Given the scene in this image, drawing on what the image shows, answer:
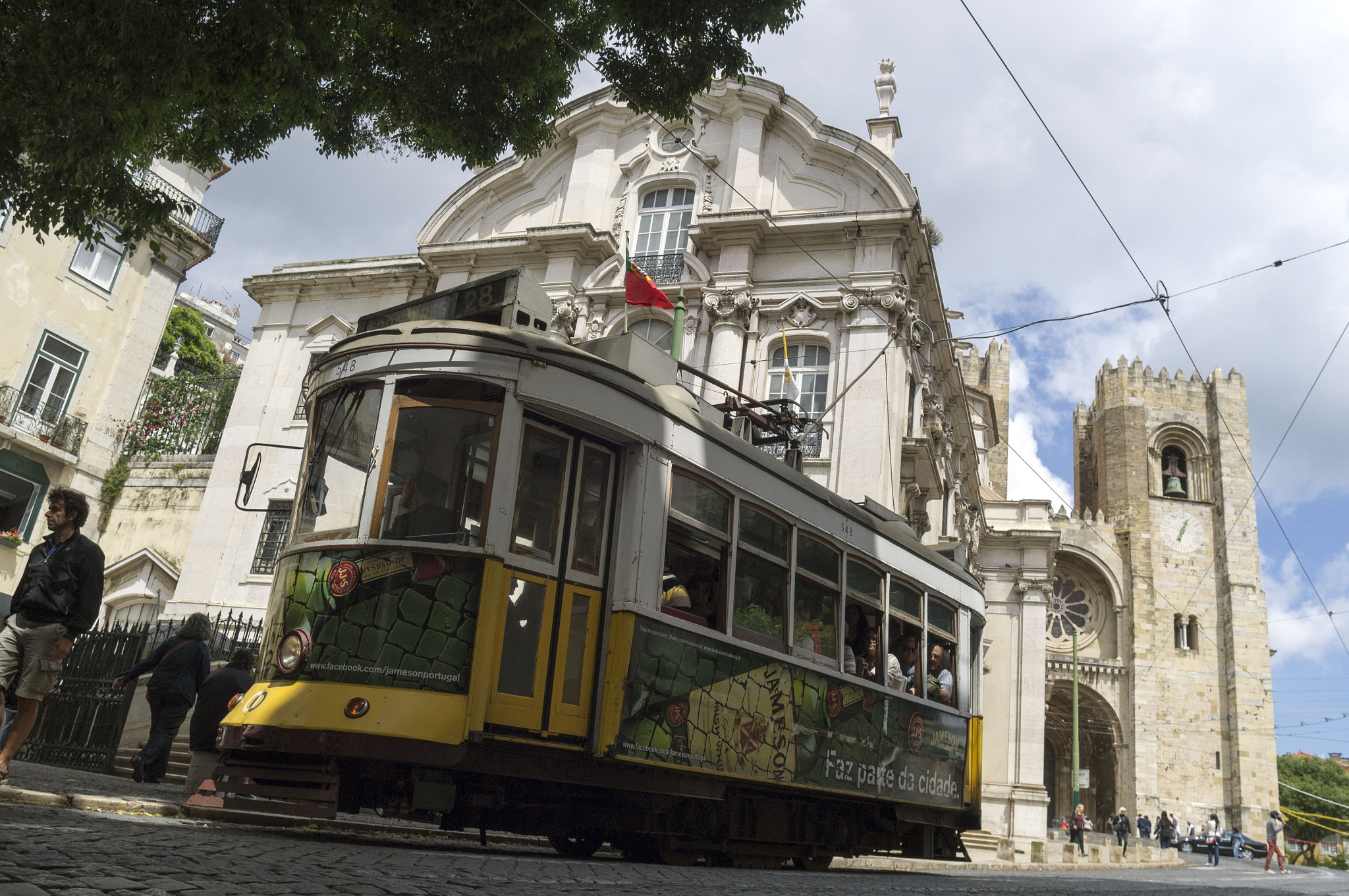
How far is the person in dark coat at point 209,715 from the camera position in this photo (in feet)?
25.0

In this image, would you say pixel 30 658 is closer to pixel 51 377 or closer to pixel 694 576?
pixel 694 576

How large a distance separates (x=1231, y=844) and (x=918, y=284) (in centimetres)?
3199

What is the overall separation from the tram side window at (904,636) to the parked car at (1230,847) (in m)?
36.4

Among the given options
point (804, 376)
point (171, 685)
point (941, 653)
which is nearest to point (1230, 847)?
point (804, 376)

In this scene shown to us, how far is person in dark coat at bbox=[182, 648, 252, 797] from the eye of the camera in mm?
7633

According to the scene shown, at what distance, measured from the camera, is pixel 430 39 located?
27.3ft

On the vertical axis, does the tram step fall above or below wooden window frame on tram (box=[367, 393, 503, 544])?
below

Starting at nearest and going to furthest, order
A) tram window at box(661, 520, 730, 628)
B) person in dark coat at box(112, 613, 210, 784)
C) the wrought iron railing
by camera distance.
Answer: tram window at box(661, 520, 730, 628) < person in dark coat at box(112, 613, 210, 784) < the wrought iron railing

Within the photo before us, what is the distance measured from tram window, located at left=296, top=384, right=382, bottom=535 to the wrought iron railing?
14656 millimetres

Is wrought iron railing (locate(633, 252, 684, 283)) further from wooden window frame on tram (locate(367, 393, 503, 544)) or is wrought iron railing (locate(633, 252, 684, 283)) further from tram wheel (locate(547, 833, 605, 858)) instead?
tram wheel (locate(547, 833, 605, 858))

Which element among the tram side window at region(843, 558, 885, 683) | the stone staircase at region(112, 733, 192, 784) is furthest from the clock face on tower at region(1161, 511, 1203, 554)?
the stone staircase at region(112, 733, 192, 784)

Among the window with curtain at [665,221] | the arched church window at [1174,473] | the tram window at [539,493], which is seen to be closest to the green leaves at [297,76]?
the tram window at [539,493]

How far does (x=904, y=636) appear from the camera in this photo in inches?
376

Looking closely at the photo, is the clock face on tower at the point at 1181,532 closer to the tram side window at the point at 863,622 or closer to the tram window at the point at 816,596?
the tram side window at the point at 863,622
